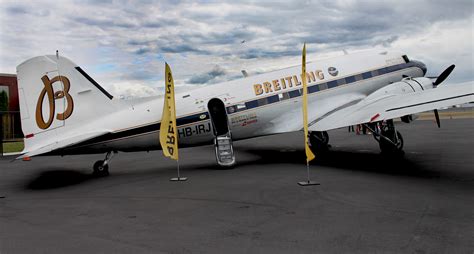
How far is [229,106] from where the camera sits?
13656mm

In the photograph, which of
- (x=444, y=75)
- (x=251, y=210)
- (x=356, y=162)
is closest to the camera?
(x=251, y=210)

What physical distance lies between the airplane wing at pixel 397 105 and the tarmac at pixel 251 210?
160 centimetres

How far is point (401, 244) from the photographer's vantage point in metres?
5.18

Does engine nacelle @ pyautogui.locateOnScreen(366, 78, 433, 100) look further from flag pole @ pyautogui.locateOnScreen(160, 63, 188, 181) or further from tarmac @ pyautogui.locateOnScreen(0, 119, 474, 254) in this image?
flag pole @ pyautogui.locateOnScreen(160, 63, 188, 181)

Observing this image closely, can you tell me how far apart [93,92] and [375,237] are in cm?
1009

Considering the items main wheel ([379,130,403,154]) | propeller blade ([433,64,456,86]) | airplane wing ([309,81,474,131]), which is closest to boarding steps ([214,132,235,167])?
airplane wing ([309,81,474,131])

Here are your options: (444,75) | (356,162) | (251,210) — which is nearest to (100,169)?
(251,210)

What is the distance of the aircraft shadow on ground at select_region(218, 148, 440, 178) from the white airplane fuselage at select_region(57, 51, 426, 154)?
5.43 ft

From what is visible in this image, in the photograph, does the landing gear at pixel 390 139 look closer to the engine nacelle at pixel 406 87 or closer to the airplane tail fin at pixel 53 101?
the engine nacelle at pixel 406 87

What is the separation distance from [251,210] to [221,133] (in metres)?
6.67

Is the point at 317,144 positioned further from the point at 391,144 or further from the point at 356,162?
the point at 391,144

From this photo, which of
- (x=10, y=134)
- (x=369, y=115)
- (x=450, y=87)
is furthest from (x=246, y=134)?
(x=10, y=134)

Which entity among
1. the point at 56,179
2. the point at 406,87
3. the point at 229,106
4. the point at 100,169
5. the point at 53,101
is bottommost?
the point at 56,179

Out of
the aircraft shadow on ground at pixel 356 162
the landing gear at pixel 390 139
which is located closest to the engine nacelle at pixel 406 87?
the landing gear at pixel 390 139
